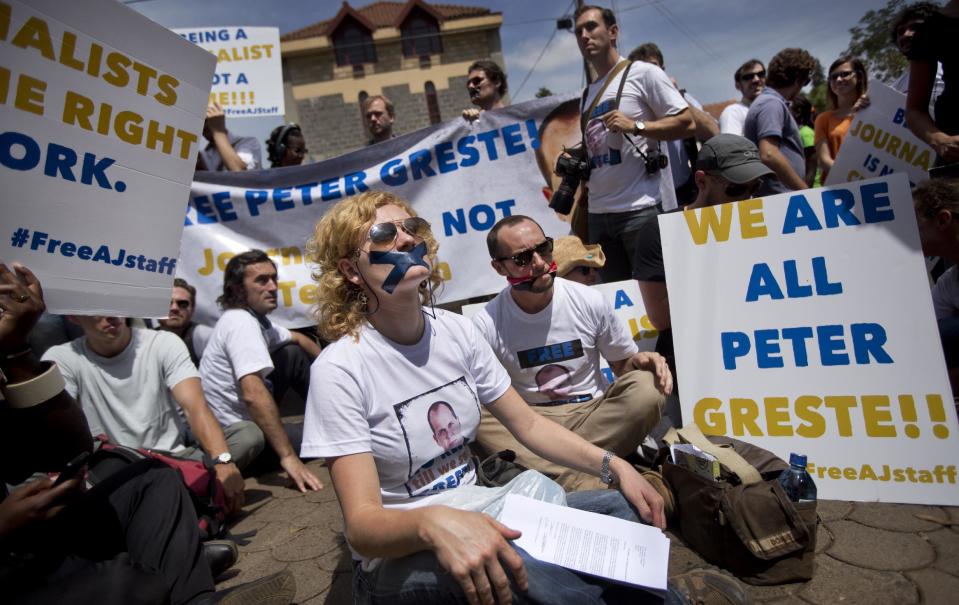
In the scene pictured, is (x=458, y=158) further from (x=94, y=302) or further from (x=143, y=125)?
(x=94, y=302)

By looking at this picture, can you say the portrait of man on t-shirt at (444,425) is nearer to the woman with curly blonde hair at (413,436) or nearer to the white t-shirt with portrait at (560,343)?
the woman with curly blonde hair at (413,436)

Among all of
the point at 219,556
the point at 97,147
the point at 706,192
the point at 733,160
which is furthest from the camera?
the point at 706,192

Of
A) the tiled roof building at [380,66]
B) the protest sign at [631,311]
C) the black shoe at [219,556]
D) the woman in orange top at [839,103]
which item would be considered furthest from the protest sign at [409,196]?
the tiled roof building at [380,66]

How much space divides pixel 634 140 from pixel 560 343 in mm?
1513

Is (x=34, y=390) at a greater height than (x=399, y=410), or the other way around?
(x=34, y=390)

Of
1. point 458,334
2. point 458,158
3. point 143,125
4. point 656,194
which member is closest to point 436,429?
point 458,334

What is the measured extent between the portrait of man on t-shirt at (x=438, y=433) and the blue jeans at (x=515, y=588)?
0.25 m

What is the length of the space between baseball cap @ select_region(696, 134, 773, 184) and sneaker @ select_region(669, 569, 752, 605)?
1.85 m

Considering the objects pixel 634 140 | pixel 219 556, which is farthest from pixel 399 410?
pixel 634 140

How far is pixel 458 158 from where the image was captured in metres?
4.47

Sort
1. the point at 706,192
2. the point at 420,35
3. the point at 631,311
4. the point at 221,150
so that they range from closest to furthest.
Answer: the point at 706,192
the point at 631,311
the point at 221,150
the point at 420,35

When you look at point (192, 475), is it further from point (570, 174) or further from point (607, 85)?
point (607, 85)

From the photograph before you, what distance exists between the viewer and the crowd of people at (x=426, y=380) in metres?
1.51

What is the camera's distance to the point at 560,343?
2715mm
